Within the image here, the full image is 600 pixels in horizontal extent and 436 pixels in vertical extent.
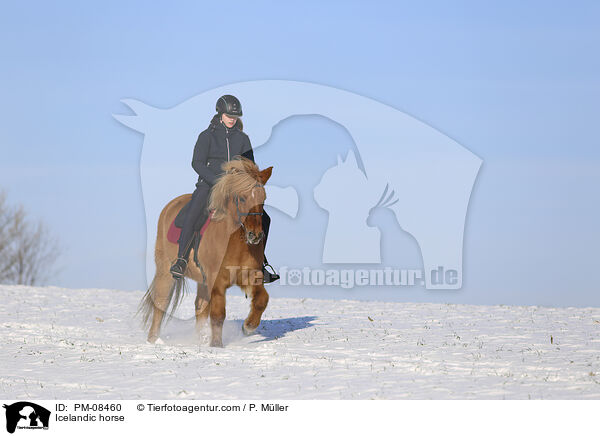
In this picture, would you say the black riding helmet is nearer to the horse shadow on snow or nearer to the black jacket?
the black jacket

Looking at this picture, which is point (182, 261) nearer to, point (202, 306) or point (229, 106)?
point (202, 306)

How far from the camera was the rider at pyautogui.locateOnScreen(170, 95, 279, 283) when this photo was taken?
10.6 m

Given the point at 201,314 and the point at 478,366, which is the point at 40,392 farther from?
the point at 478,366

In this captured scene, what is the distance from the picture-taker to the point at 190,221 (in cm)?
1073

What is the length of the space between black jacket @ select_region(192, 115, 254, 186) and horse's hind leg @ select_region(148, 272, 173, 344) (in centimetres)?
200

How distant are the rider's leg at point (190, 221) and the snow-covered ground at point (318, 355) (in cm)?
125

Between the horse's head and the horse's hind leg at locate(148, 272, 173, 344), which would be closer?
the horse's head

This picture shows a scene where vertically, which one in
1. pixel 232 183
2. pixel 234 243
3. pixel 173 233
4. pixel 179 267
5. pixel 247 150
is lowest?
pixel 179 267

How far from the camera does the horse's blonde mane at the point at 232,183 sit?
9766mm

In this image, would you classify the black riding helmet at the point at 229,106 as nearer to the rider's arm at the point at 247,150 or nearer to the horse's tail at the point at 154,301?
the rider's arm at the point at 247,150

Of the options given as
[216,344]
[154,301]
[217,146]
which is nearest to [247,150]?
[217,146]

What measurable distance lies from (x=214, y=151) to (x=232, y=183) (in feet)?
3.32
